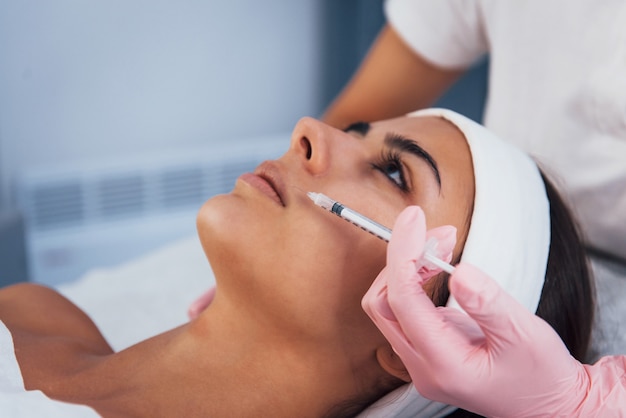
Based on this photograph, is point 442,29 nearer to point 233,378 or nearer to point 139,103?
point 233,378

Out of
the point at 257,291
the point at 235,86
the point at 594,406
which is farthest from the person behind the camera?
the point at 235,86

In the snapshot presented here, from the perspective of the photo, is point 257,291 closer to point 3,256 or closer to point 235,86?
point 3,256

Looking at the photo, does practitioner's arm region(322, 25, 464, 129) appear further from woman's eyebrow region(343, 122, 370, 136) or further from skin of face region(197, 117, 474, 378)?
skin of face region(197, 117, 474, 378)

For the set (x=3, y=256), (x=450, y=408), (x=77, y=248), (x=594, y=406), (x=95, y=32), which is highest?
(x=95, y=32)

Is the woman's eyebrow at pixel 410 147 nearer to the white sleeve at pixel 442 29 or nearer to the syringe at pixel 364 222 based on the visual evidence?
the syringe at pixel 364 222

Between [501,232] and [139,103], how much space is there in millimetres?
1635

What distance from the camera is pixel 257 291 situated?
1025mm

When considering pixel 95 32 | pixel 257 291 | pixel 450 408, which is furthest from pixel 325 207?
pixel 95 32

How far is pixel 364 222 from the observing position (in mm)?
918

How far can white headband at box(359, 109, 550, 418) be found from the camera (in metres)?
1.01

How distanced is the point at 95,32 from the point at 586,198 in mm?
1601

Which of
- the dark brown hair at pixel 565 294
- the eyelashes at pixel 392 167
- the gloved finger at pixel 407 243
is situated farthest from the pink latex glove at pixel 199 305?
the gloved finger at pixel 407 243

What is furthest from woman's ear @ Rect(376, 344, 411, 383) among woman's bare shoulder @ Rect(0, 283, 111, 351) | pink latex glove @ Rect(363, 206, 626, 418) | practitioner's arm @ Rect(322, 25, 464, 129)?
practitioner's arm @ Rect(322, 25, 464, 129)

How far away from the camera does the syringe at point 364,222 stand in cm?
84
